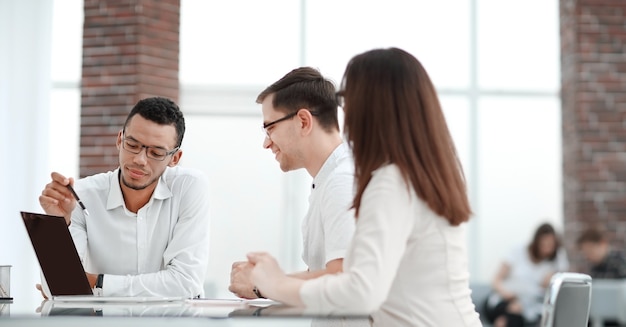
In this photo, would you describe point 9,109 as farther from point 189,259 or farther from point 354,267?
point 354,267

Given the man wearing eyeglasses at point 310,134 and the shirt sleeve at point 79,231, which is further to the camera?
the shirt sleeve at point 79,231

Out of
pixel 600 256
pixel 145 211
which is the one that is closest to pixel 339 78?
pixel 600 256

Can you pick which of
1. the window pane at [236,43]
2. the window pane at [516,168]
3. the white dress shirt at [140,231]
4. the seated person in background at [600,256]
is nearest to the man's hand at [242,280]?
the white dress shirt at [140,231]

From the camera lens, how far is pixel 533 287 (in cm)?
823

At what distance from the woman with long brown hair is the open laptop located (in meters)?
0.68

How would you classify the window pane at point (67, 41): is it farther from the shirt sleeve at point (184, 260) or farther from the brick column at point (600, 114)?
the shirt sleeve at point (184, 260)

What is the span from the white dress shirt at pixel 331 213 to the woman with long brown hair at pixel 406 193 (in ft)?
0.84

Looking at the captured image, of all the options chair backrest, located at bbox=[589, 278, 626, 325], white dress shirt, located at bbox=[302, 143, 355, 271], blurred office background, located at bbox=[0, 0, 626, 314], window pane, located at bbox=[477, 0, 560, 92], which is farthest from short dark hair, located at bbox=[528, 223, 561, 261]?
white dress shirt, located at bbox=[302, 143, 355, 271]

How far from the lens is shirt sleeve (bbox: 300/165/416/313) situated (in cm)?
199

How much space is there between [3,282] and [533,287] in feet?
20.1

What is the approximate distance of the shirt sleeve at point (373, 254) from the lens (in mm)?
1993

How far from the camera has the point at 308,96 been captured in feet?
8.81

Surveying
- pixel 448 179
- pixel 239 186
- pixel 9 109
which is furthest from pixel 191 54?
pixel 448 179

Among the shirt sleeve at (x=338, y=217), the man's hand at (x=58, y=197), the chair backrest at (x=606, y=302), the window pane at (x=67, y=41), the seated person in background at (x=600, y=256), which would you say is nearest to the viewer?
the shirt sleeve at (x=338, y=217)
